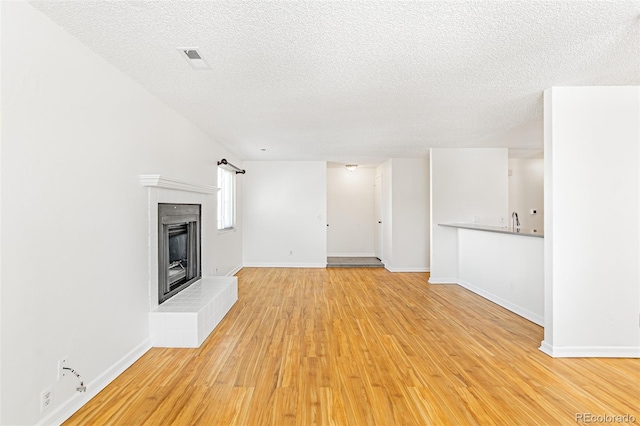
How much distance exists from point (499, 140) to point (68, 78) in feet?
17.4

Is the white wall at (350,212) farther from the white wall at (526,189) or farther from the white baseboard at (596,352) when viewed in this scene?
the white baseboard at (596,352)

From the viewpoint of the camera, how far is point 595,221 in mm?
2768

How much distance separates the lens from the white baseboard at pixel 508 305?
11.6ft

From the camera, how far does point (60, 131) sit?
6.28ft

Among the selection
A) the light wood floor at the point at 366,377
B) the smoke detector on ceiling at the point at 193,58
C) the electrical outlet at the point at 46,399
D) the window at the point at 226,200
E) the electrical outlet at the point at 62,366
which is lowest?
the light wood floor at the point at 366,377

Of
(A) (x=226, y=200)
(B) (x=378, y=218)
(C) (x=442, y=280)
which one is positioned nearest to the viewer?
(C) (x=442, y=280)

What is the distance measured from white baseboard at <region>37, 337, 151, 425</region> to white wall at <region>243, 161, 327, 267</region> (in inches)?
169

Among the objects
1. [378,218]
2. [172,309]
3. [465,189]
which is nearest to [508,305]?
[465,189]

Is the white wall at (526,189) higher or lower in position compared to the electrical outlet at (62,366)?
higher

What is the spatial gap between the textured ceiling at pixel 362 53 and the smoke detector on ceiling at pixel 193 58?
2.3 inches

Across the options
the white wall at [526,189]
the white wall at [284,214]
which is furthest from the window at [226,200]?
the white wall at [526,189]

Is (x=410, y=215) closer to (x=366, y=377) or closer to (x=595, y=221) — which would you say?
(x=595, y=221)

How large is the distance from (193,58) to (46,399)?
228 centimetres

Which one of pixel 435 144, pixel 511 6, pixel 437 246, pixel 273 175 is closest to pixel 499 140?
pixel 435 144
